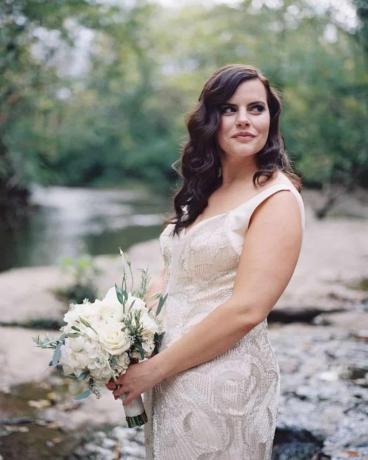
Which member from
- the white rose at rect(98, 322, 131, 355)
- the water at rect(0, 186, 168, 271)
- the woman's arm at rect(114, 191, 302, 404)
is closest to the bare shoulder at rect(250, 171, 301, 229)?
the woman's arm at rect(114, 191, 302, 404)

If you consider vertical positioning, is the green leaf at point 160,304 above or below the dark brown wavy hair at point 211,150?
below

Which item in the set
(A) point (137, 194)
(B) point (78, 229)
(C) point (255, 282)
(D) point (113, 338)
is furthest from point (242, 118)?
(A) point (137, 194)

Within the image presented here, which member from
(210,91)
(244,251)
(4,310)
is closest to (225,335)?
(244,251)

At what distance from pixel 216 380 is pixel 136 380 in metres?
0.25

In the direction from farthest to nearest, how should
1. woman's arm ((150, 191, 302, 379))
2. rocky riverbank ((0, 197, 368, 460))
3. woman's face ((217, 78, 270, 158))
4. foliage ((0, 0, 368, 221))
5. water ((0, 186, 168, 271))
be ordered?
water ((0, 186, 168, 271)), foliage ((0, 0, 368, 221)), rocky riverbank ((0, 197, 368, 460)), woman's face ((217, 78, 270, 158)), woman's arm ((150, 191, 302, 379))

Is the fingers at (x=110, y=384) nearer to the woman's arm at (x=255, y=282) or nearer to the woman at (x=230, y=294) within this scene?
the woman at (x=230, y=294)

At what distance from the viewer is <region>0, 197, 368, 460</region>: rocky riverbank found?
3654 mm

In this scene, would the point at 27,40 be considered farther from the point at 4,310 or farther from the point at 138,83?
the point at 138,83

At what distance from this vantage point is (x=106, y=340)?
1795 millimetres

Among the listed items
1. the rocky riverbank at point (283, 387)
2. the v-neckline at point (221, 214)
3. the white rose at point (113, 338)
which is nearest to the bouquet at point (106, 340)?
the white rose at point (113, 338)

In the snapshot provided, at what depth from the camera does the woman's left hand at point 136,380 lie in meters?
1.86

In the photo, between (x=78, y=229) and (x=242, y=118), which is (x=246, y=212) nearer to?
(x=242, y=118)

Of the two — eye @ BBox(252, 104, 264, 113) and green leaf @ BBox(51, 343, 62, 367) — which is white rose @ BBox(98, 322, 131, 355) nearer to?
green leaf @ BBox(51, 343, 62, 367)

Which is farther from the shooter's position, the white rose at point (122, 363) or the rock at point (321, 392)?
the rock at point (321, 392)
